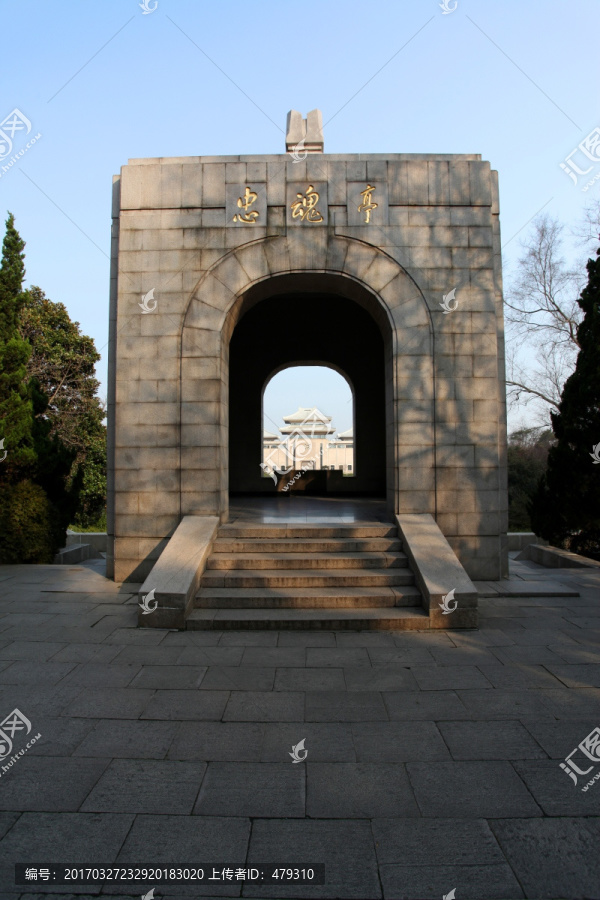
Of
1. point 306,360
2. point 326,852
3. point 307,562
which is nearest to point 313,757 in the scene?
point 326,852

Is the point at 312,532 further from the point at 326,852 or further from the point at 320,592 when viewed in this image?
the point at 326,852

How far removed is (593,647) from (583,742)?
6.32ft

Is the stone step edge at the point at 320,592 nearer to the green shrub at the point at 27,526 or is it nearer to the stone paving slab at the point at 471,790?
the stone paving slab at the point at 471,790

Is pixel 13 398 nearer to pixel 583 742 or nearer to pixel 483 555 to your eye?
pixel 483 555

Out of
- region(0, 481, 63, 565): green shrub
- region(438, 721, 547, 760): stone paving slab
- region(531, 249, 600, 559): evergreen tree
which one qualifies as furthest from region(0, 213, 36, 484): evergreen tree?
region(531, 249, 600, 559): evergreen tree

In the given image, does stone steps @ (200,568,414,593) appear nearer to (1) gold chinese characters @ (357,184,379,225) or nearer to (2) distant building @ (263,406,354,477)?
(1) gold chinese characters @ (357,184,379,225)

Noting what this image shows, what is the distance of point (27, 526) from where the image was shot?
29.5ft

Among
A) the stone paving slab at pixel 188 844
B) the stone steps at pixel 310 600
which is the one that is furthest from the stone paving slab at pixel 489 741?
the stone steps at pixel 310 600

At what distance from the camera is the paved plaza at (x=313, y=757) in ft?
8.18

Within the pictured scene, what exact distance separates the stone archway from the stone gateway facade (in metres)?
0.02

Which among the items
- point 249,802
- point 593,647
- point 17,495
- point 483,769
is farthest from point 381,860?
point 17,495

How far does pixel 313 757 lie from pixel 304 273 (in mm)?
6165

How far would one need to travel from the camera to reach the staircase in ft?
18.8

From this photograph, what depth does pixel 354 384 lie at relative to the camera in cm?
1377
